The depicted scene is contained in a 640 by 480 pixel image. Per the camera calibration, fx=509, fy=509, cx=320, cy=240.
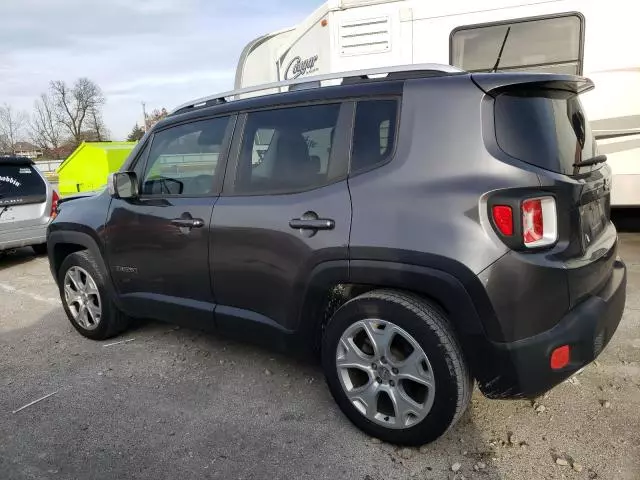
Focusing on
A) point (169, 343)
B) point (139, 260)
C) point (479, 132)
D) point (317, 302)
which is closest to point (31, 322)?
point (169, 343)

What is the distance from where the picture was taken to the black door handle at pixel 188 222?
3123 mm

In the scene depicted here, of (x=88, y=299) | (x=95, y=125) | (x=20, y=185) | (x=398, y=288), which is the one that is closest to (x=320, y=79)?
(x=398, y=288)

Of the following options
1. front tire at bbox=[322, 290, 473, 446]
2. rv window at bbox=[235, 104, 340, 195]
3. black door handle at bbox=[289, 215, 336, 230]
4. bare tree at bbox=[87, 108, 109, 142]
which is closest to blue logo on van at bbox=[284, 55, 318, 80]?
rv window at bbox=[235, 104, 340, 195]

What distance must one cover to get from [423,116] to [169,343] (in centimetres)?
275

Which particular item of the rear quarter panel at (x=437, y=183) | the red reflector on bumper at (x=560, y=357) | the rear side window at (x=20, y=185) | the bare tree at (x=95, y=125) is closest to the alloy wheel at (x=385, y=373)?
the rear quarter panel at (x=437, y=183)

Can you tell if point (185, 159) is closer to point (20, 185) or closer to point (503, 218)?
point (503, 218)

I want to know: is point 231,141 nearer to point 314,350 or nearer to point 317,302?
point 317,302

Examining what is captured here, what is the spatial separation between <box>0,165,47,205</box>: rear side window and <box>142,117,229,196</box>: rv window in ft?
15.1

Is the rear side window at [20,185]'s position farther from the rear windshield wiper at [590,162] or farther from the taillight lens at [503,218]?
the rear windshield wiper at [590,162]

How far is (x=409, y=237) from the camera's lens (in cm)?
232

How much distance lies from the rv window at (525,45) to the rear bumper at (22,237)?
6.06 m

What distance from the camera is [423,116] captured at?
2400 millimetres

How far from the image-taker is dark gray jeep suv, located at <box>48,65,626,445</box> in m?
2.19

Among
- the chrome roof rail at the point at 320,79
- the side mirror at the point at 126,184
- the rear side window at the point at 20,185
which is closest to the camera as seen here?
the chrome roof rail at the point at 320,79
